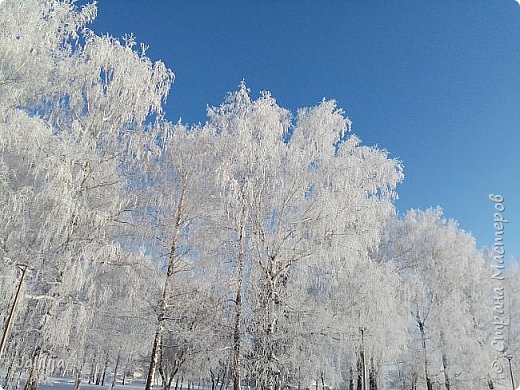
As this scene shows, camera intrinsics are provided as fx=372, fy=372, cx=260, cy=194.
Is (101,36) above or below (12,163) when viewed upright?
above

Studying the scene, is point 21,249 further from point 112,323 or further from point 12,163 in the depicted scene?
point 112,323

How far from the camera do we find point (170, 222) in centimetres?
942

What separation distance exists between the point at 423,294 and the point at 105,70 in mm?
12192

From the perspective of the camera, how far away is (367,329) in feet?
33.8

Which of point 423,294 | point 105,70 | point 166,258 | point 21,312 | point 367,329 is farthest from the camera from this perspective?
point 423,294

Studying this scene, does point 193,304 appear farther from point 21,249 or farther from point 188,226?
point 21,249

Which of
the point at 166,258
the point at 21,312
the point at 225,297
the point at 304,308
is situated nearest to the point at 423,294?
the point at 304,308

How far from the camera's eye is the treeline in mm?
6508

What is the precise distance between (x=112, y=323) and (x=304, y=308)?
4546 mm

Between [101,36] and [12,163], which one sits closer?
[12,163]

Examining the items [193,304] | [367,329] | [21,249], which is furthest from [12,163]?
[367,329]

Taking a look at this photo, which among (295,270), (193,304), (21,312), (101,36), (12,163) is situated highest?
(101,36)

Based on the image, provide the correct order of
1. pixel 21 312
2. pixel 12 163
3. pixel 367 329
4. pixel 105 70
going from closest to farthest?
pixel 21 312 < pixel 12 163 < pixel 105 70 < pixel 367 329

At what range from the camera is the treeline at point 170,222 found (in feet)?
21.4
